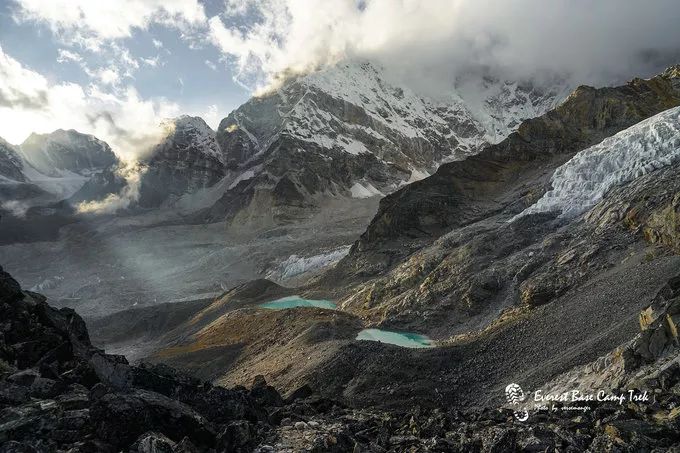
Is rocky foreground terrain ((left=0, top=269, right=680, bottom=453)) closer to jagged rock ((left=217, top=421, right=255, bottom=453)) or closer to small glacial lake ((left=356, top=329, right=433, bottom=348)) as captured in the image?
jagged rock ((left=217, top=421, right=255, bottom=453))

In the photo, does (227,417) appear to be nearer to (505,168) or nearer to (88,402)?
(88,402)

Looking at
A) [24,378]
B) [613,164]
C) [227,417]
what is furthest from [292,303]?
[24,378]

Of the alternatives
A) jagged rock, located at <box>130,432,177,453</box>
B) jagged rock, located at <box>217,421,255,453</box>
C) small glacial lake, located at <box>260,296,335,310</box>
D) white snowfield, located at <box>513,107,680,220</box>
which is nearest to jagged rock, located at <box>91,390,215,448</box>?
jagged rock, located at <box>217,421,255,453</box>

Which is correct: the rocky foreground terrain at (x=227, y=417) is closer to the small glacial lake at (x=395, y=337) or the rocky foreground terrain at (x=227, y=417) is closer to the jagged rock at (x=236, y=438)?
the jagged rock at (x=236, y=438)

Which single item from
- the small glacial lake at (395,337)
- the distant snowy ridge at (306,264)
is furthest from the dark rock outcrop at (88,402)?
the distant snowy ridge at (306,264)

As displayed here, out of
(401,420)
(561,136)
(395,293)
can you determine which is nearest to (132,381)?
(401,420)

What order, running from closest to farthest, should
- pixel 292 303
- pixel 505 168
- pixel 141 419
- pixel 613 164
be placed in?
pixel 141 419
pixel 613 164
pixel 292 303
pixel 505 168
